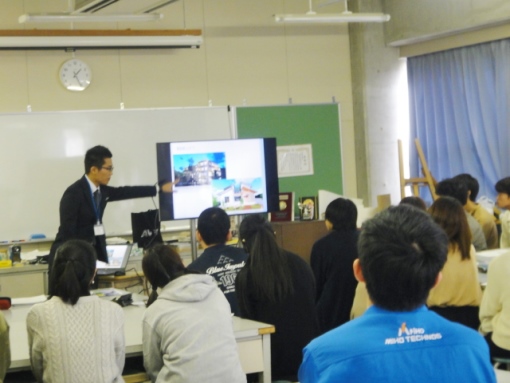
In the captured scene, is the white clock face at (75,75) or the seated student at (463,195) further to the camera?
the white clock face at (75,75)

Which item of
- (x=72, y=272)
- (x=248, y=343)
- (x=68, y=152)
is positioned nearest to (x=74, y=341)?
(x=72, y=272)

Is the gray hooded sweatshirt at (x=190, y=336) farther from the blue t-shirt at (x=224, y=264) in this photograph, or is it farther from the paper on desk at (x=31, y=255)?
the paper on desk at (x=31, y=255)

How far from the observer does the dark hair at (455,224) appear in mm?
4234

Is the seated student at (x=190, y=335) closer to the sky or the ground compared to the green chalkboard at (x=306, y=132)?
closer to the ground

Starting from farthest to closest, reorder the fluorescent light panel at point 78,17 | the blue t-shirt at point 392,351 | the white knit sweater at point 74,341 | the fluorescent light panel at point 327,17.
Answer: the fluorescent light panel at point 327,17, the fluorescent light panel at point 78,17, the white knit sweater at point 74,341, the blue t-shirt at point 392,351

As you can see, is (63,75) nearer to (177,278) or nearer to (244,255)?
(244,255)

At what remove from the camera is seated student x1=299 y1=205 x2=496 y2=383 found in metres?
1.44

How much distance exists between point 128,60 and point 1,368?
5.31 m

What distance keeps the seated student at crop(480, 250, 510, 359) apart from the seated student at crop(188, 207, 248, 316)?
1.24m

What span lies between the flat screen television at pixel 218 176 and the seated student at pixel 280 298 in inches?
89.7

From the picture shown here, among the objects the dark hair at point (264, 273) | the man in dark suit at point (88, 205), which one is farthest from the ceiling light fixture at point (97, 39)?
the dark hair at point (264, 273)

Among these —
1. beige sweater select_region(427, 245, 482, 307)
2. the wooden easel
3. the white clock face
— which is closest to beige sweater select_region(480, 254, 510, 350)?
beige sweater select_region(427, 245, 482, 307)

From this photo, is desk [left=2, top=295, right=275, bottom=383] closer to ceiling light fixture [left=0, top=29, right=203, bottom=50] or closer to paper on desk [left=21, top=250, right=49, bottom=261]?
paper on desk [left=21, top=250, right=49, bottom=261]

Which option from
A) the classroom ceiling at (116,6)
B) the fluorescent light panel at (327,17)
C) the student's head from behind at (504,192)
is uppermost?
the classroom ceiling at (116,6)
